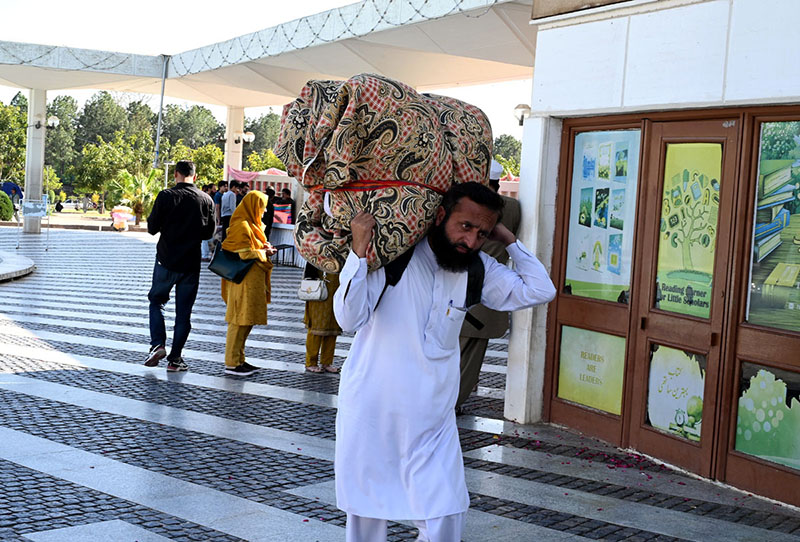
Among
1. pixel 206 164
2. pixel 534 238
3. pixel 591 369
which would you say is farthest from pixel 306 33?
pixel 206 164

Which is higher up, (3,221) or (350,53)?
(350,53)

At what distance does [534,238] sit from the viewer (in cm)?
720

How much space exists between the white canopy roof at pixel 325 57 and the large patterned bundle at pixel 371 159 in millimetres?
10347

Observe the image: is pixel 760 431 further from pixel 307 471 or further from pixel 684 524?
pixel 307 471

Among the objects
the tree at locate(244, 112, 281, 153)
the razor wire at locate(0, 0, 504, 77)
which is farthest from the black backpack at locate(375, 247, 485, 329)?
the tree at locate(244, 112, 281, 153)

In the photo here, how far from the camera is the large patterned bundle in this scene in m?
3.46

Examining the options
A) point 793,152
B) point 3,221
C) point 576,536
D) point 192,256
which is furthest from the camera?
point 3,221

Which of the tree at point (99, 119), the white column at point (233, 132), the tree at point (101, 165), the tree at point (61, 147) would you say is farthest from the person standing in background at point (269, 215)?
the tree at point (99, 119)

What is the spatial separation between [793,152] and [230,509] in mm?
3690

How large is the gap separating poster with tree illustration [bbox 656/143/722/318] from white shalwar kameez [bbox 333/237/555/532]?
9.90ft

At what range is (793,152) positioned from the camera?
5.47 metres

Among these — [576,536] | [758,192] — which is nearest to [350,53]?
[758,192]

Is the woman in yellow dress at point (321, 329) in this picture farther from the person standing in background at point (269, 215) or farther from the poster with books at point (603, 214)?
the person standing in background at point (269, 215)

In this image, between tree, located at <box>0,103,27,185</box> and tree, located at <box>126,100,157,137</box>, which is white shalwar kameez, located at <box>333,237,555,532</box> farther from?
tree, located at <box>126,100,157,137</box>
